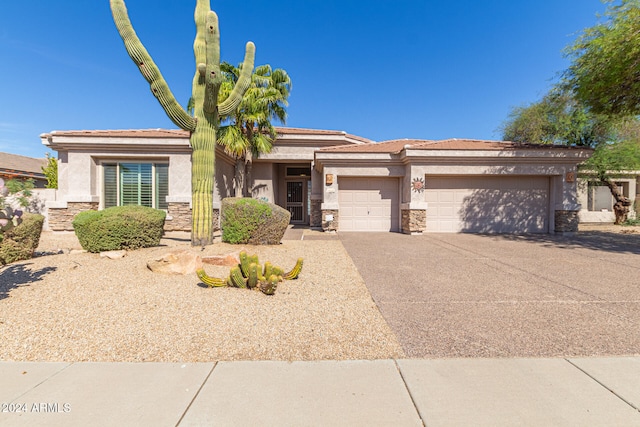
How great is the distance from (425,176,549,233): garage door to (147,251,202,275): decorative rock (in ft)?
34.3

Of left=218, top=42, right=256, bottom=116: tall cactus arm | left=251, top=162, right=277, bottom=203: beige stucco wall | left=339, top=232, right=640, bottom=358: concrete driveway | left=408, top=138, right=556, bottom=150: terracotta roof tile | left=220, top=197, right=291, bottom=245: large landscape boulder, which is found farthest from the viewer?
left=251, top=162, right=277, bottom=203: beige stucco wall

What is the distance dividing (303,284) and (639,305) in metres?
4.90

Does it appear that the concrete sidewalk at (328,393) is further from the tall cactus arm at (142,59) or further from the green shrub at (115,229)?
the tall cactus arm at (142,59)

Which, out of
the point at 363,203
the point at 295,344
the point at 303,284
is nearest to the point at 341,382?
the point at 295,344

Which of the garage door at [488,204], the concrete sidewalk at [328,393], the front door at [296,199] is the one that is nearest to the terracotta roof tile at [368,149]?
the garage door at [488,204]

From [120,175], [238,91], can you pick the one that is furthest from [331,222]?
[120,175]

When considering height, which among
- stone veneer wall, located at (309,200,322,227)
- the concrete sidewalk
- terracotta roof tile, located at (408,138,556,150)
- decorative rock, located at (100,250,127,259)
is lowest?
the concrete sidewalk

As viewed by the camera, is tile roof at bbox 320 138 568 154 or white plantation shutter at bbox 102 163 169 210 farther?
tile roof at bbox 320 138 568 154

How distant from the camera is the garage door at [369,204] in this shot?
13.1 m

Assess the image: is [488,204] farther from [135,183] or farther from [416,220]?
[135,183]

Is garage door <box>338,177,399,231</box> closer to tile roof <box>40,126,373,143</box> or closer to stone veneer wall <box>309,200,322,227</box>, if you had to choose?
stone veneer wall <box>309,200,322,227</box>

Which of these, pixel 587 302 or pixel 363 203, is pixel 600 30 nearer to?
pixel 363 203

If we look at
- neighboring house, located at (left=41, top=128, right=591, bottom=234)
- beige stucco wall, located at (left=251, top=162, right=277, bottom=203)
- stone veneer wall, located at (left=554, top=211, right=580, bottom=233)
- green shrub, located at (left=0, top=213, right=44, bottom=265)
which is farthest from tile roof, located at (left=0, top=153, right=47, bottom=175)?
stone veneer wall, located at (left=554, top=211, right=580, bottom=233)

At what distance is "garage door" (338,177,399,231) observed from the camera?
13062 millimetres
